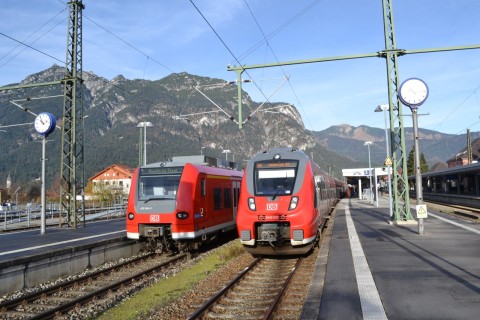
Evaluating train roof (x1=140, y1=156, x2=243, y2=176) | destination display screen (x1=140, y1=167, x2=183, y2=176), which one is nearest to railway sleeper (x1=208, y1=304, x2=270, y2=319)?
destination display screen (x1=140, y1=167, x2=183, y2=176)

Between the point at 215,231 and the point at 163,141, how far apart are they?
12358cm

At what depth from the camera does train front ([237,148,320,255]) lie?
11492 mm

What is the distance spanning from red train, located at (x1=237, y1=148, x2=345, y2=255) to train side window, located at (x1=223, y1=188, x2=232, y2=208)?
15.3 ft

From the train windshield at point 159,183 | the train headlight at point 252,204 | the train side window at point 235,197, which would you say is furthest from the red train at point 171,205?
the train side window at point 235,197

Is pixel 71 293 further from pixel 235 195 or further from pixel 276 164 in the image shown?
pixel 235 195

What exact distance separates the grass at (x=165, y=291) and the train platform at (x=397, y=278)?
9.26 ft

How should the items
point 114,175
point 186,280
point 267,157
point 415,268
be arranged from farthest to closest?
point 114,175
point 267,157
point 186,280
point 415,268

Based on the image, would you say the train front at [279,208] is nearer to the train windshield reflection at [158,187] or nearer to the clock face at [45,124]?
the train windshield reflection at [158,187]

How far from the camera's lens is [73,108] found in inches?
822

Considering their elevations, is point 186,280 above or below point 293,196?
below

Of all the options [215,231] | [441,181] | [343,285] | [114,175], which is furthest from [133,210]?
[114,175]

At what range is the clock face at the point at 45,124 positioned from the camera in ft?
65.8

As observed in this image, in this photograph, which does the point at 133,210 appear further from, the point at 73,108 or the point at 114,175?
the point at 114,175

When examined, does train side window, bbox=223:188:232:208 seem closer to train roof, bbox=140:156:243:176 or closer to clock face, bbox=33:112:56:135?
train roof, bbox=140:156:243:176
